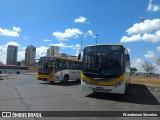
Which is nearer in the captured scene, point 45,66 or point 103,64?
point 103,64

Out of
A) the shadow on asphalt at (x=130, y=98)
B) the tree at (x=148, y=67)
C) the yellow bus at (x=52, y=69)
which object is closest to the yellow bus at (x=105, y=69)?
the shadow on asphalt at (x=130, y=98)

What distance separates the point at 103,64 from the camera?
14.9m

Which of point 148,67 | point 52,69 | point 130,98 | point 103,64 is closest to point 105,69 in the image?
point 103,64

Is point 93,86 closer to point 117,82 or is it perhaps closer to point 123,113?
point 117,82

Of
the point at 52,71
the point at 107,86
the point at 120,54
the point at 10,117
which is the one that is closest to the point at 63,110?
the point at 10,117

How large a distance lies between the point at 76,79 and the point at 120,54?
16.8m

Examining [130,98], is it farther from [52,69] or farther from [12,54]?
[12,54]

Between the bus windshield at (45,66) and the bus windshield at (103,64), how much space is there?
10.1 m

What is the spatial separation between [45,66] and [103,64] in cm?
1173

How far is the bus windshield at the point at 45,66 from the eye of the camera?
25250 mm

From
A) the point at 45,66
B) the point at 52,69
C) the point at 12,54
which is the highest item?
the point at 12,54

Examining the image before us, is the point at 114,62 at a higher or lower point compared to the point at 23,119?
higher

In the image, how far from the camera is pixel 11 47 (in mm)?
150750

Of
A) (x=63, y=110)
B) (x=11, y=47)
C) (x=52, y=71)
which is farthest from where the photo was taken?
(x=11, y=47)
